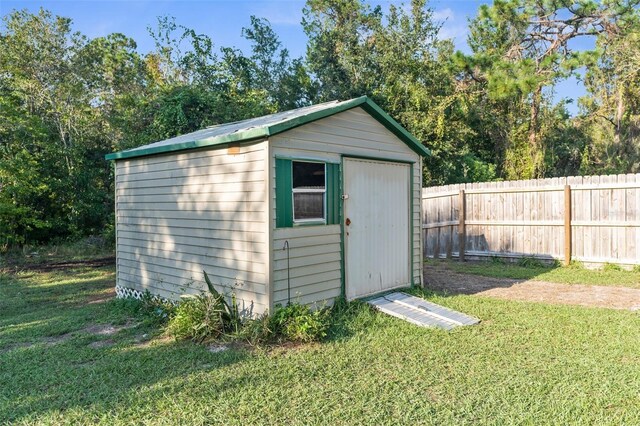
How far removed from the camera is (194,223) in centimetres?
575

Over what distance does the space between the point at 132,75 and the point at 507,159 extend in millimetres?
15210

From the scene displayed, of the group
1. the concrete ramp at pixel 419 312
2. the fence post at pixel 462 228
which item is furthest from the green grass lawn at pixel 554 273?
the concrete ramp at pixel 419 312

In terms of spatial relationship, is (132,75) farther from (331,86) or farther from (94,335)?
(94,335)

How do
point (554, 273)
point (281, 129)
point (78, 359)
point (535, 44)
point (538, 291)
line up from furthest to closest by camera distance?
1. point (535, 44)
2. point (554, 273)
3. point (538, 291)
4. point (281, 129)
5. point (78, 359)

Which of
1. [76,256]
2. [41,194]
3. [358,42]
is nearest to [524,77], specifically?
[358,42]

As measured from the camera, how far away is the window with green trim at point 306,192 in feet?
16.4

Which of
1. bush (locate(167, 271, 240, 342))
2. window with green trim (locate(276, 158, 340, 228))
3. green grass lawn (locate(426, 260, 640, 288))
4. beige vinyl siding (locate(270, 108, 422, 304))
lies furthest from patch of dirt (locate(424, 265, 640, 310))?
bush (locate(167, 271, 240, 342))

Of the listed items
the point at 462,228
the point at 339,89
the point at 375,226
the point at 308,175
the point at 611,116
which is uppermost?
the point at 339,89

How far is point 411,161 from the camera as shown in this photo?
6.85 metres

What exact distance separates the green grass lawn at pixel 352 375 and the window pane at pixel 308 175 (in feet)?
5.53

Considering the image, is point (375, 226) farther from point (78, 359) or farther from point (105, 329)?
point (78, 359)

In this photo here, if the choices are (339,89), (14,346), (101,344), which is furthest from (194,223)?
(339,89)

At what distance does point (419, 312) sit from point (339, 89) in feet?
42.5

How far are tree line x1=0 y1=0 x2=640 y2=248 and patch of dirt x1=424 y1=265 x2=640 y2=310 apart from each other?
21.8 ft
